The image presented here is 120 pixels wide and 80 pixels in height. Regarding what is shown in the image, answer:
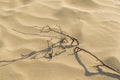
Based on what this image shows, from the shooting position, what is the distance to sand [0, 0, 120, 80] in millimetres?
1770

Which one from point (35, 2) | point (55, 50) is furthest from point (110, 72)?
point (35, 2)

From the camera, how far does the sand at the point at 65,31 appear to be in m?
1.77

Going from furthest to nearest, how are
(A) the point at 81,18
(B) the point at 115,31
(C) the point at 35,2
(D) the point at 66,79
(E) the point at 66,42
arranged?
(C) the point at 35,2 → (A) the point at 81,18 → (B) the point at 115,31 → (E) the point at 66,42 → (D) the point at 66,79

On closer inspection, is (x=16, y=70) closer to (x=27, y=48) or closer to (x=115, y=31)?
(x=27, y=48)

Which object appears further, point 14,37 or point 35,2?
point 35,2

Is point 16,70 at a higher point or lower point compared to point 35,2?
lower

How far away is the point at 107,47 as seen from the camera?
2.01m

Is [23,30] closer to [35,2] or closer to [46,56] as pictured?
[46,56]

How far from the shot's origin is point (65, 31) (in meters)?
2.23

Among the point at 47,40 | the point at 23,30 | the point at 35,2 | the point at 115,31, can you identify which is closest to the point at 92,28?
the point at 115,31

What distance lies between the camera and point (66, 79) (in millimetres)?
1721

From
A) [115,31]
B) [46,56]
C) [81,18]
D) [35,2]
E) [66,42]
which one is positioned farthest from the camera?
[35,2]

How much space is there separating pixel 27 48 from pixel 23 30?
0.30 meters

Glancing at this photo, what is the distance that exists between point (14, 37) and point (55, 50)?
39cm
